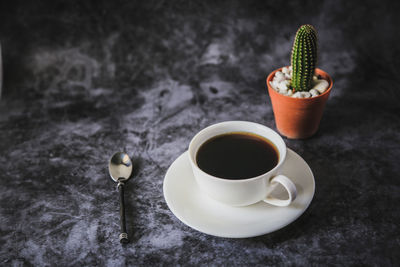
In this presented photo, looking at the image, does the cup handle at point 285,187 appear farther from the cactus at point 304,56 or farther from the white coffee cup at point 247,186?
the cactus at point 304,56

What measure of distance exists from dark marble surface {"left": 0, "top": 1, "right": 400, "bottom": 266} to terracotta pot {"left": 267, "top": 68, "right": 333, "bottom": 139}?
3cm

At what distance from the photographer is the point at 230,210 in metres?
0.66

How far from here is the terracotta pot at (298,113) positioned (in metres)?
A: 0.84

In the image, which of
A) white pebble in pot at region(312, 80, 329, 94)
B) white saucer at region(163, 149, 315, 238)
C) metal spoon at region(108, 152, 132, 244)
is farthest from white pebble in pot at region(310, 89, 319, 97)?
metal spoon at region(108, 152, 132, 244)

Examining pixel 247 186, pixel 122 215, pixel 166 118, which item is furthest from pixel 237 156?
pixel 166 118

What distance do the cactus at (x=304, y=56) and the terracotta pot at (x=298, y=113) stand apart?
4 cm

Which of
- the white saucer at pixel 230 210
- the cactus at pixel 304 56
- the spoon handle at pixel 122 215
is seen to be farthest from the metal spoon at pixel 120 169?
the cactus at pixel 304 56

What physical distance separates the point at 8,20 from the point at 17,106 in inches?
11.7

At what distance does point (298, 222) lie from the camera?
694 mm

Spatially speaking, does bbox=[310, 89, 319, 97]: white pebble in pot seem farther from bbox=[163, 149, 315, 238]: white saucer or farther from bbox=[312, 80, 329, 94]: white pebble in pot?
bbox=[163, 149, 315, 238]: white saucer

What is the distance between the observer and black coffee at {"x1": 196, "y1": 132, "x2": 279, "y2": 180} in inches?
26.0

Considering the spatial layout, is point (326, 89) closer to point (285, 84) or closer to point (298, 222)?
point (285, 84)

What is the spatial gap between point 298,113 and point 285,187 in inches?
10.5

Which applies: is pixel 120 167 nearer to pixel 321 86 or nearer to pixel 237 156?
pixel 237 156
